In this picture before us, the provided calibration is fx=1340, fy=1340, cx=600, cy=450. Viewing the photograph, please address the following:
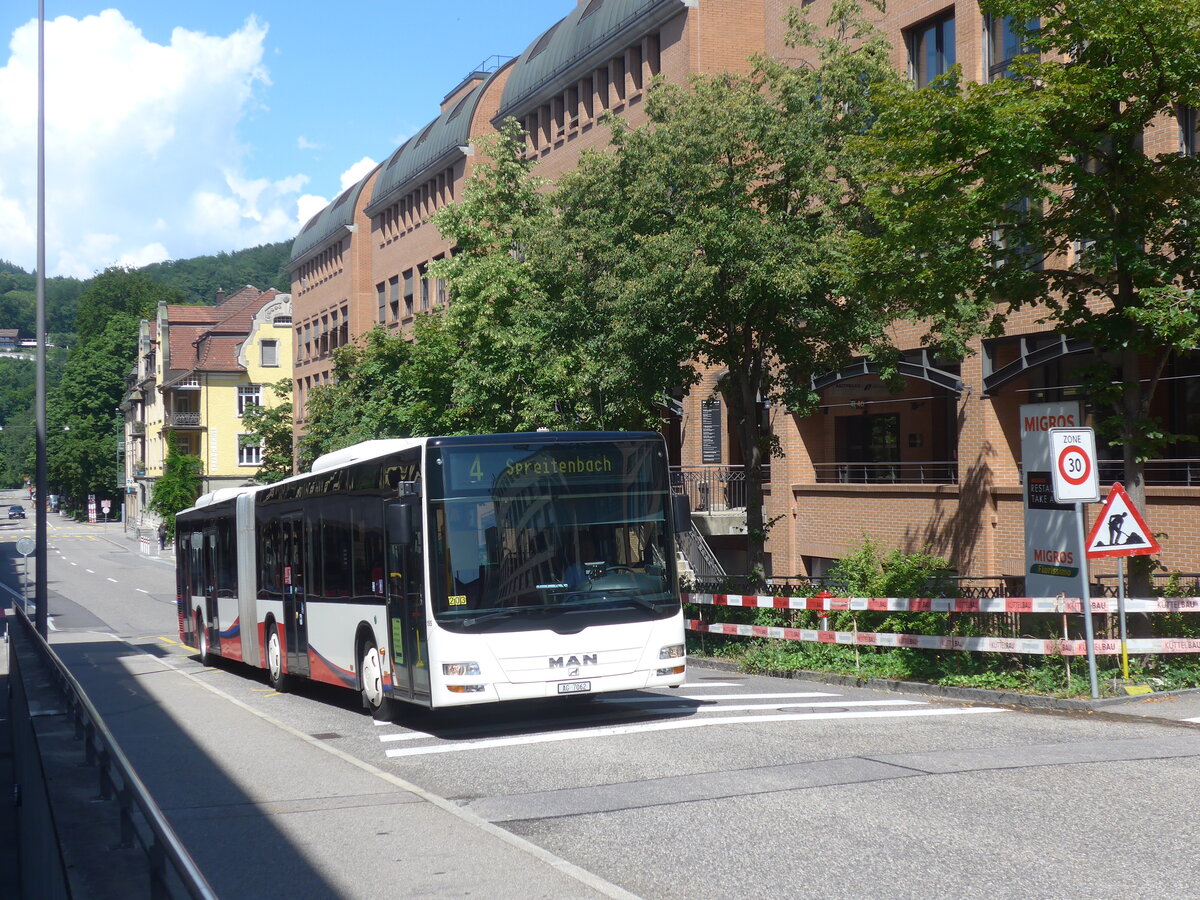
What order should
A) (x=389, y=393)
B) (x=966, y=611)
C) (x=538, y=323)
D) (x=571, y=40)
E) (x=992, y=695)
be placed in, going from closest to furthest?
1. (x=992, y=695)
2. (x=966, y=611)
3. (x=538, y=323)
4. (x=389, y=393)
5. (x=571, y=40)

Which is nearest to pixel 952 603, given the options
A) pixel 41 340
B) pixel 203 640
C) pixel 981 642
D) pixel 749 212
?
pixel 981 642

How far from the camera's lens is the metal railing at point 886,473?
28062 mm

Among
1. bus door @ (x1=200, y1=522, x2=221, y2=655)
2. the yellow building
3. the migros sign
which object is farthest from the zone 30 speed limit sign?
the yellow building

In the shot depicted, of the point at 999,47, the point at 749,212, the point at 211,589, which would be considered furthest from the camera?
the point at 999,47

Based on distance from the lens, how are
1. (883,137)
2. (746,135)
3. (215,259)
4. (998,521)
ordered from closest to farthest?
(883,137) < (746,135) < (998,521) < (215,259)

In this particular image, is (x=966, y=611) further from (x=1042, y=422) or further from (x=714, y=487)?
(x=714, y=487)

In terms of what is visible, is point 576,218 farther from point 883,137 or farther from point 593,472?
point 593,472

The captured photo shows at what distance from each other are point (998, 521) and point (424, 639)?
15.3m

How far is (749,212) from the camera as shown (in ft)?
65.3

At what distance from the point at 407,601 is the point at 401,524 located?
1.02 meters

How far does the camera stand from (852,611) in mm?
18594

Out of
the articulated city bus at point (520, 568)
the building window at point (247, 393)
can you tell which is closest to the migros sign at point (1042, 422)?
the articulated city bus at point (520, 568)

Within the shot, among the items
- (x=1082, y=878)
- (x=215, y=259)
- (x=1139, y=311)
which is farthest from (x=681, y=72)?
(x=215, y=259)

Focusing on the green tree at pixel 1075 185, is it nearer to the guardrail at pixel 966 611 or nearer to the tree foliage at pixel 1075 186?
the tree foliage at pixel 1075 186
